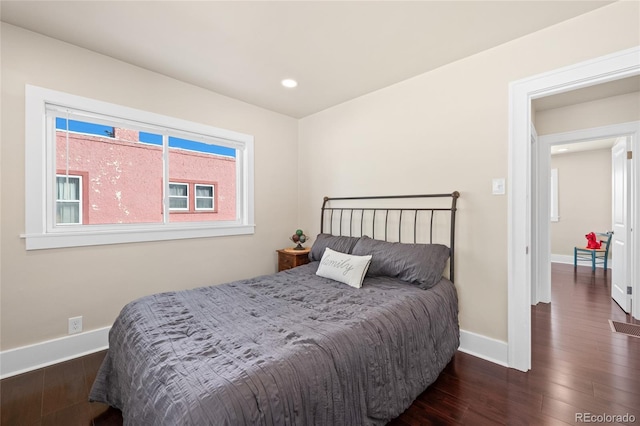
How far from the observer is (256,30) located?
1981mm

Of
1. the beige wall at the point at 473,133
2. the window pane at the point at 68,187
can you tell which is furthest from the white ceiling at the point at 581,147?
the window pane at the point at 68,187

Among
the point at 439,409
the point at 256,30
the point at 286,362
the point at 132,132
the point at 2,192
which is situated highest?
the point at 256,30

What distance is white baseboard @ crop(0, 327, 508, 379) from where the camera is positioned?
6.55 feet

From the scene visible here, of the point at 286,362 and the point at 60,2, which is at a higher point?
the point at 60,2

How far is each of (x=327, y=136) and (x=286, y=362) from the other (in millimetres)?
Answer: 2918

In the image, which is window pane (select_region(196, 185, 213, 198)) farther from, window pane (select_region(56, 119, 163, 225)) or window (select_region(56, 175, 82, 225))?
window (select_region(56, 175, 82, 225))

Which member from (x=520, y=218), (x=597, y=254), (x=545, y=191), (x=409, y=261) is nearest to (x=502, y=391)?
(x=409, y=261)

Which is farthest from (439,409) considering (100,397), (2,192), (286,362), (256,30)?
(2,192)

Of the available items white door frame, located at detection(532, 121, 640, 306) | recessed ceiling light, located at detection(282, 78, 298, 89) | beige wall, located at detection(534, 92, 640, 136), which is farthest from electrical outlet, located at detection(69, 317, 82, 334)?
beige wall, located at detection(534, 92, 640, 136)

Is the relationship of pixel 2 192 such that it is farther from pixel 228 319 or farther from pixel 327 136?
pixel 327 136

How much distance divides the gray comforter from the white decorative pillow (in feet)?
0.46

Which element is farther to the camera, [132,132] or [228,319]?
[132,132]

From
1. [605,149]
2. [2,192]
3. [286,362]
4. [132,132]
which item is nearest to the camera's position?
[286,362]

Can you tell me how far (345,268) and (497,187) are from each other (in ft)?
4.57
